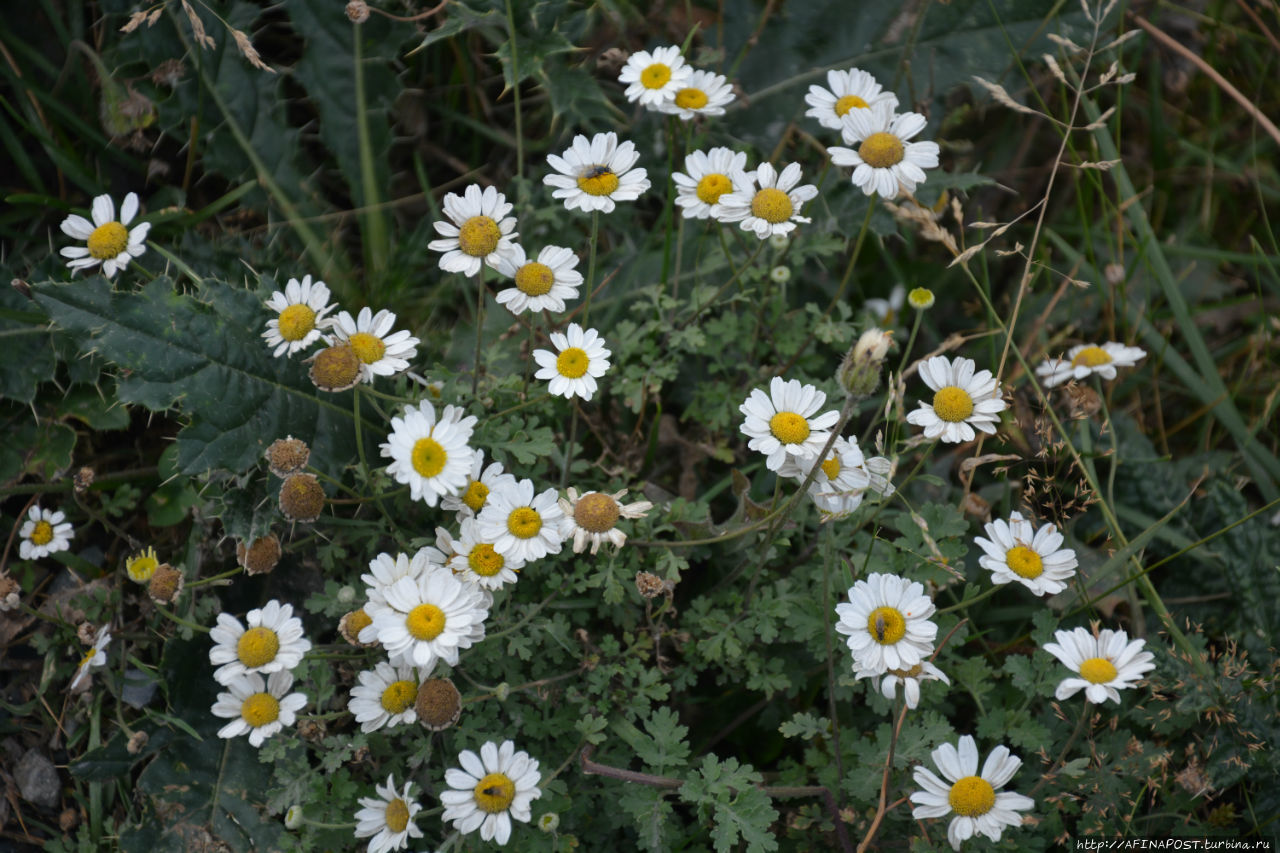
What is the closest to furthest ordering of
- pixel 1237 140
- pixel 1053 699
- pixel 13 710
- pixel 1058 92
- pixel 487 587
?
1. pixel 487 587
2. pixel 1053 699
3. pixel 13 710
4. pixel 1058 92
5. pixel 1237 140

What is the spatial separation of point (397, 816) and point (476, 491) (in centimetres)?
70

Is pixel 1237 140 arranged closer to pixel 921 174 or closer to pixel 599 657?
pixel 921 174

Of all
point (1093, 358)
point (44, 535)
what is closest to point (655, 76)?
point (1093, 358)

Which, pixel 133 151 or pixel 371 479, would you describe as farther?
pixel 133 151

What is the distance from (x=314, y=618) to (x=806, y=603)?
4.27 feet

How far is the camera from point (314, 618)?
256 cm

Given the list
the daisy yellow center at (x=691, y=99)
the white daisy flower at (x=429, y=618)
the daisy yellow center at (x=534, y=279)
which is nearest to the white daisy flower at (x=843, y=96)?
the daisy yellow center at (x=691, y=99)

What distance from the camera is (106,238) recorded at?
252 cm

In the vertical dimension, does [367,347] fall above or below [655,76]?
below

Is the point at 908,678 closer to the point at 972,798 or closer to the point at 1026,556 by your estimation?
the point at 972,798

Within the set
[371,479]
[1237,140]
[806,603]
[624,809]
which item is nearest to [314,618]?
[371,479]

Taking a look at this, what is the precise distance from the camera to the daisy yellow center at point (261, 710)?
84.7 inches

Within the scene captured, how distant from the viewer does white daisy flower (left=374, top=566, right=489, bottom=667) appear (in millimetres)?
1895

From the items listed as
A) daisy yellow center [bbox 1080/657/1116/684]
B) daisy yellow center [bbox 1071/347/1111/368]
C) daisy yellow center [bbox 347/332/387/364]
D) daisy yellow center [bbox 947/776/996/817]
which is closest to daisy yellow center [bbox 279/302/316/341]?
daisy yellow center [bbox 347/332/387/364]
